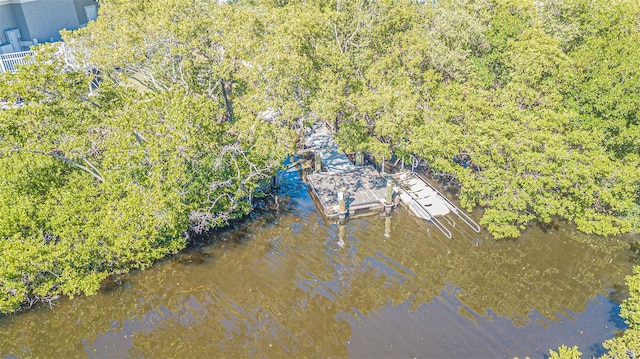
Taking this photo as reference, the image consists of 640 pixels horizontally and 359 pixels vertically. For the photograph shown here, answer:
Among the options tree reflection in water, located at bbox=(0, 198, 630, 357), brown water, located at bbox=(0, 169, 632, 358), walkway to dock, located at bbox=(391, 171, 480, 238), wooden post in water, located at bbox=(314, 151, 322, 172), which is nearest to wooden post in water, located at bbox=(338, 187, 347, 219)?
tree reflection in water, located at bbox=(0, 198, 630, 357)

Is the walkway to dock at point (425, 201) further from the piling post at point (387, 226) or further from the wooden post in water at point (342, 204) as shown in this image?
the wooden post in water at point (342, 204)

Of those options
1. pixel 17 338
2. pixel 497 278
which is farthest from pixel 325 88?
pixel 17 338

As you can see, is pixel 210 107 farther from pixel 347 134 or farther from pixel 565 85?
pixel 565 85

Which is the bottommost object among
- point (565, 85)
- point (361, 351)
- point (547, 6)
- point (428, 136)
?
point (361, 351)

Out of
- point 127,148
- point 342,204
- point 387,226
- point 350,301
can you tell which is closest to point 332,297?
point 350,301

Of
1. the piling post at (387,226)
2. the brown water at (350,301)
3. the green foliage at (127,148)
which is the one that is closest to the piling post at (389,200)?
the piling post at (387,226)
